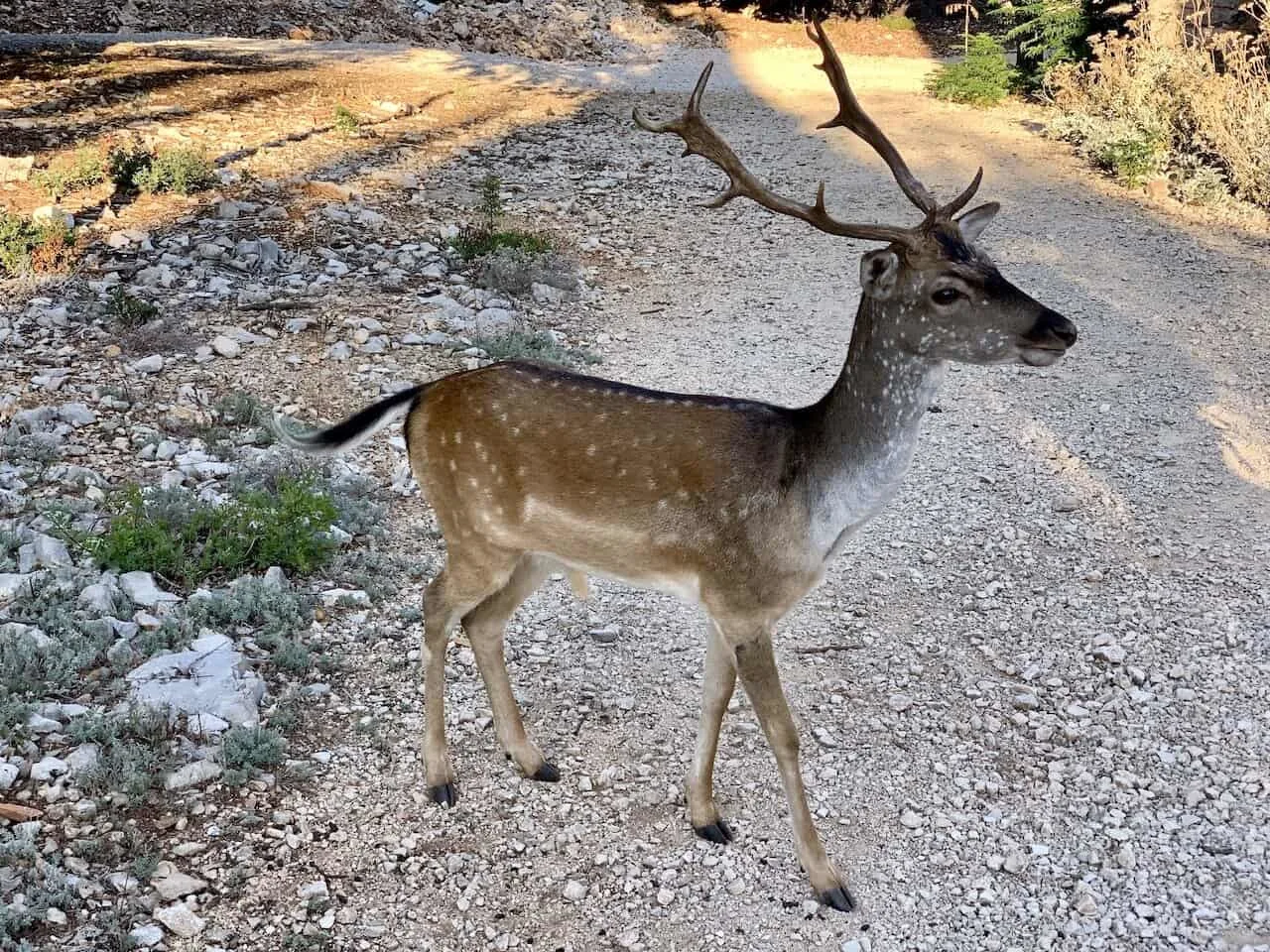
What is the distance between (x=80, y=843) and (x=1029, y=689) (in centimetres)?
371

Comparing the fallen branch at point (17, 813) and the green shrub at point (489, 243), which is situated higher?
the green shrub at point (489, 243)

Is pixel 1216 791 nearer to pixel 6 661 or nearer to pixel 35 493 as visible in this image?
pixel 6 661

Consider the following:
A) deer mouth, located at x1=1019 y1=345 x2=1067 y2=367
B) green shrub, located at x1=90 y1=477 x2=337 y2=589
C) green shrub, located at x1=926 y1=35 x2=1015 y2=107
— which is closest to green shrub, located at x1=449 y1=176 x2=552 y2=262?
green shrub, located at x1=90 y1=477 x2=337 y2=589

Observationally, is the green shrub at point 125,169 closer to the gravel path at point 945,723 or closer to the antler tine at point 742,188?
the gravel path at point 945,723

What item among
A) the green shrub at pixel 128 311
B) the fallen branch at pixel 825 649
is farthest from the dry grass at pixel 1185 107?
the green shrub at pixel 128 311

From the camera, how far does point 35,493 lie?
6.21 m

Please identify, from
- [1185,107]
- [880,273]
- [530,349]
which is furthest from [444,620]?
[1185,107]

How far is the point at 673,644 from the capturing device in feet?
18.6

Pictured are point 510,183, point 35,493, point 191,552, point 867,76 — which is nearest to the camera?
point 191,552

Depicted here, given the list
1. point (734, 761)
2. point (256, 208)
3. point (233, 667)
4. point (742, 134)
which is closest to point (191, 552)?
point (233, 667)

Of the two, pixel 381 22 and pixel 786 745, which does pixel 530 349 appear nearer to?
pixel 786 745

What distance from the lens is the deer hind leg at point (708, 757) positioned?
14.7ft

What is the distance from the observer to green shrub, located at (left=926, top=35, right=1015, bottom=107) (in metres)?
17.0

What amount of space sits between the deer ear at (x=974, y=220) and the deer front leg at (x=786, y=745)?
152cm
